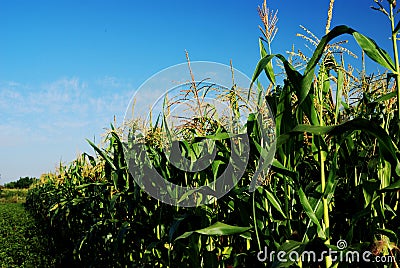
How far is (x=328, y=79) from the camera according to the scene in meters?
2.05

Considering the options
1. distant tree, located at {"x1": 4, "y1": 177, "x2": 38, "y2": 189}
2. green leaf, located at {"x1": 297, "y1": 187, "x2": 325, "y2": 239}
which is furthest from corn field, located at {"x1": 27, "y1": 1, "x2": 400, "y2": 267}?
distant tree, located at {"x1": 4, "y1": 177, "x2": 38, "y2": 189}

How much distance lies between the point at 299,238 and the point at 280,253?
25 centimetres

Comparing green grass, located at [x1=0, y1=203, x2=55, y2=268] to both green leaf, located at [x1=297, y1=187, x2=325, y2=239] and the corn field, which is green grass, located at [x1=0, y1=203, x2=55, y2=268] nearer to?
the corn field

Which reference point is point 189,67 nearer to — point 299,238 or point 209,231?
point 209,231

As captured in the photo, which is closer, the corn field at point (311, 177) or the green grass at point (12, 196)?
the corn field at point (311, 177)

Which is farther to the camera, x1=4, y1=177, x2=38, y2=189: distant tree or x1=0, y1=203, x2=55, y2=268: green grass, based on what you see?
x1=4, y1=177, x2=38, y2=189: distant tree

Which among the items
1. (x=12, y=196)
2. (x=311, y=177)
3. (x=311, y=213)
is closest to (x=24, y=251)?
(x=311, y=177)

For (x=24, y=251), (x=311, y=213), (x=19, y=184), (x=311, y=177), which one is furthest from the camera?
(x=19, y=184)

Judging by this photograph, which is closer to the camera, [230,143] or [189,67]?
[230,143]

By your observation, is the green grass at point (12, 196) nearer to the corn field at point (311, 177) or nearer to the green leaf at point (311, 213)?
the corn field at point (311, 177)

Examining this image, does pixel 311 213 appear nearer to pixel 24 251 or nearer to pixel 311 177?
pixel 311 177

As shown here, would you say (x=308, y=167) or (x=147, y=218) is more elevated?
(x=308, y=167)

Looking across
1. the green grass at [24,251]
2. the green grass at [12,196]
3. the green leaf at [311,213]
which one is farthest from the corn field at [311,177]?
the green grass at [12,196]

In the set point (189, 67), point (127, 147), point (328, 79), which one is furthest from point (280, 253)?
point (127, 147)
